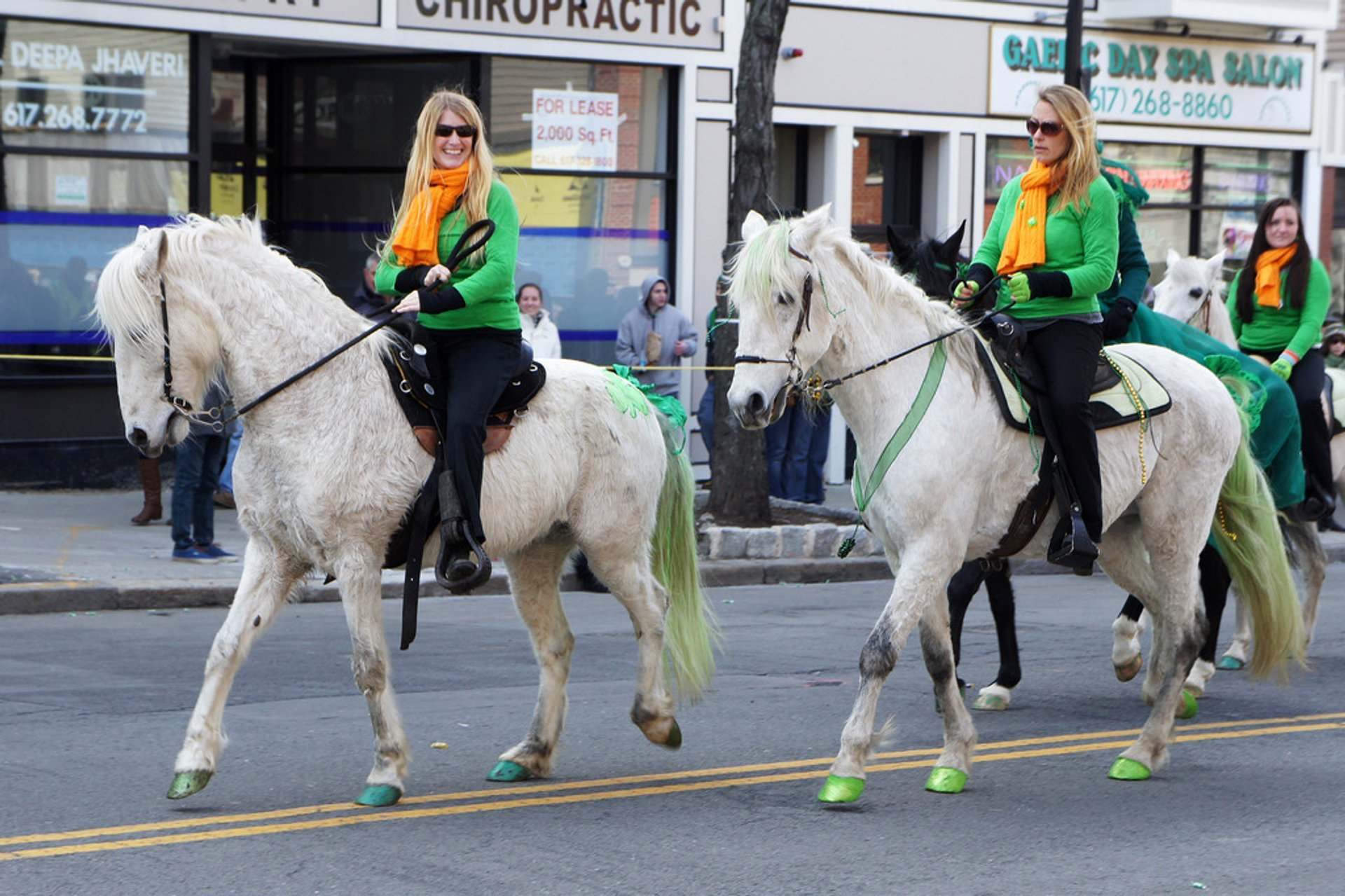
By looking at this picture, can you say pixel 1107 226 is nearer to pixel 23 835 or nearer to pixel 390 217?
pixel 23 835

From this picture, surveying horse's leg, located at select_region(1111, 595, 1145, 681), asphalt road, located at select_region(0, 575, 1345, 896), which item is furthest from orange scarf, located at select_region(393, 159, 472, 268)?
horse's leg, located at select_region(1111, 595, 1145, 681)

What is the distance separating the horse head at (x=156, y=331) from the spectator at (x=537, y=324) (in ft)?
31.0

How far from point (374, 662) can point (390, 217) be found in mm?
11956

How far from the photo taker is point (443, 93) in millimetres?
6797

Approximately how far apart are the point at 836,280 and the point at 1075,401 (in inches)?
44.7

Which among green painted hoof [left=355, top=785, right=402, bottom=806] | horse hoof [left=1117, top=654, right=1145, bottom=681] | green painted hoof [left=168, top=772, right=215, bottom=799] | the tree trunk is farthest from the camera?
the tree trunk

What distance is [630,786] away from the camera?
704 cm

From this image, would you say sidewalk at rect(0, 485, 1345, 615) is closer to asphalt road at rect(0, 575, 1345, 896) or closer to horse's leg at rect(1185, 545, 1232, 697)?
asphalt road at rect(0, 575, 1345, 896)

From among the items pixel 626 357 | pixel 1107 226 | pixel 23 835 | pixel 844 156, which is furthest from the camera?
pixel 844 156

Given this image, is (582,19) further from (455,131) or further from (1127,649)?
(455,131)

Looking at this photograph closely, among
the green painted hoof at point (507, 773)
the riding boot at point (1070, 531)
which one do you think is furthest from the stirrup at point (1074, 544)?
the green painted hoof at point (507, 773)

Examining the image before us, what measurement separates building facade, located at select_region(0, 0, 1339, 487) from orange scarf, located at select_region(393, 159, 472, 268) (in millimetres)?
6429

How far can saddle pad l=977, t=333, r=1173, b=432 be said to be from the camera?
23.5 feet

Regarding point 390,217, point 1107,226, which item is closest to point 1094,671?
point 1107,226
